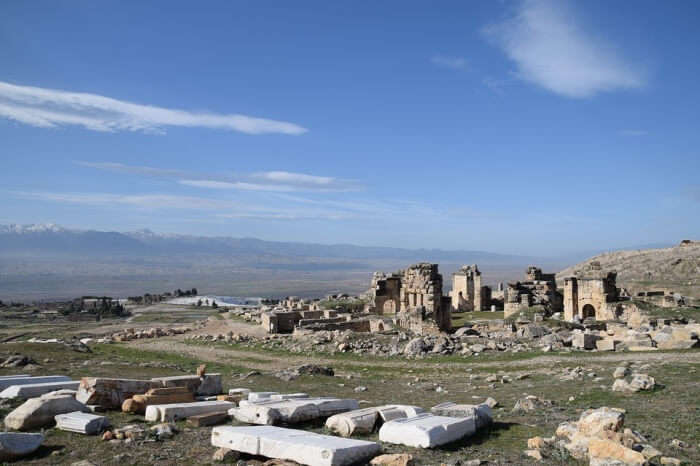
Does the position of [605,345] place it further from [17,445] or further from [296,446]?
[17,445]

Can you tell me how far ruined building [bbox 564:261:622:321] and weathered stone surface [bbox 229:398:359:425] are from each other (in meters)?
24.0

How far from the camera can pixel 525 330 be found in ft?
80.4

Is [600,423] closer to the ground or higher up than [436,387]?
higher up

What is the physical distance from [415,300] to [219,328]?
1261 centimetres

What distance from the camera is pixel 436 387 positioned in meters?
15.3

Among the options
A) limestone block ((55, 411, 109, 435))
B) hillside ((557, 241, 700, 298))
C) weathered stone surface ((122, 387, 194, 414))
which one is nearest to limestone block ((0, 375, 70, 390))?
weathered stone surface ((122, 387, 194, 414))

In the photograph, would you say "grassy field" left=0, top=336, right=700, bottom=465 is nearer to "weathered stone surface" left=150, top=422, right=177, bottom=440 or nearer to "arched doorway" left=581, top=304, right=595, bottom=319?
"weathered stone surface" left=150, top=422, right=177, bottom=440

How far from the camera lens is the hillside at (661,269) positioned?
42.7 m

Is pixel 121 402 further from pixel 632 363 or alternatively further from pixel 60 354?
pixel 632 363

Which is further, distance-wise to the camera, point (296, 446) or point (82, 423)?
point (82, 423)

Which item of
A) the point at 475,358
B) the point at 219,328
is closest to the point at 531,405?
the point at 475,358

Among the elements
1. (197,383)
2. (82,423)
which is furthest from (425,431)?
(197,383)

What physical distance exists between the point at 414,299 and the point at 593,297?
10.5 m

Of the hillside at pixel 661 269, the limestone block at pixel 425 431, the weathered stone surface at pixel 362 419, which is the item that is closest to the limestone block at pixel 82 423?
the weathered stone surface at pixel 362 419
